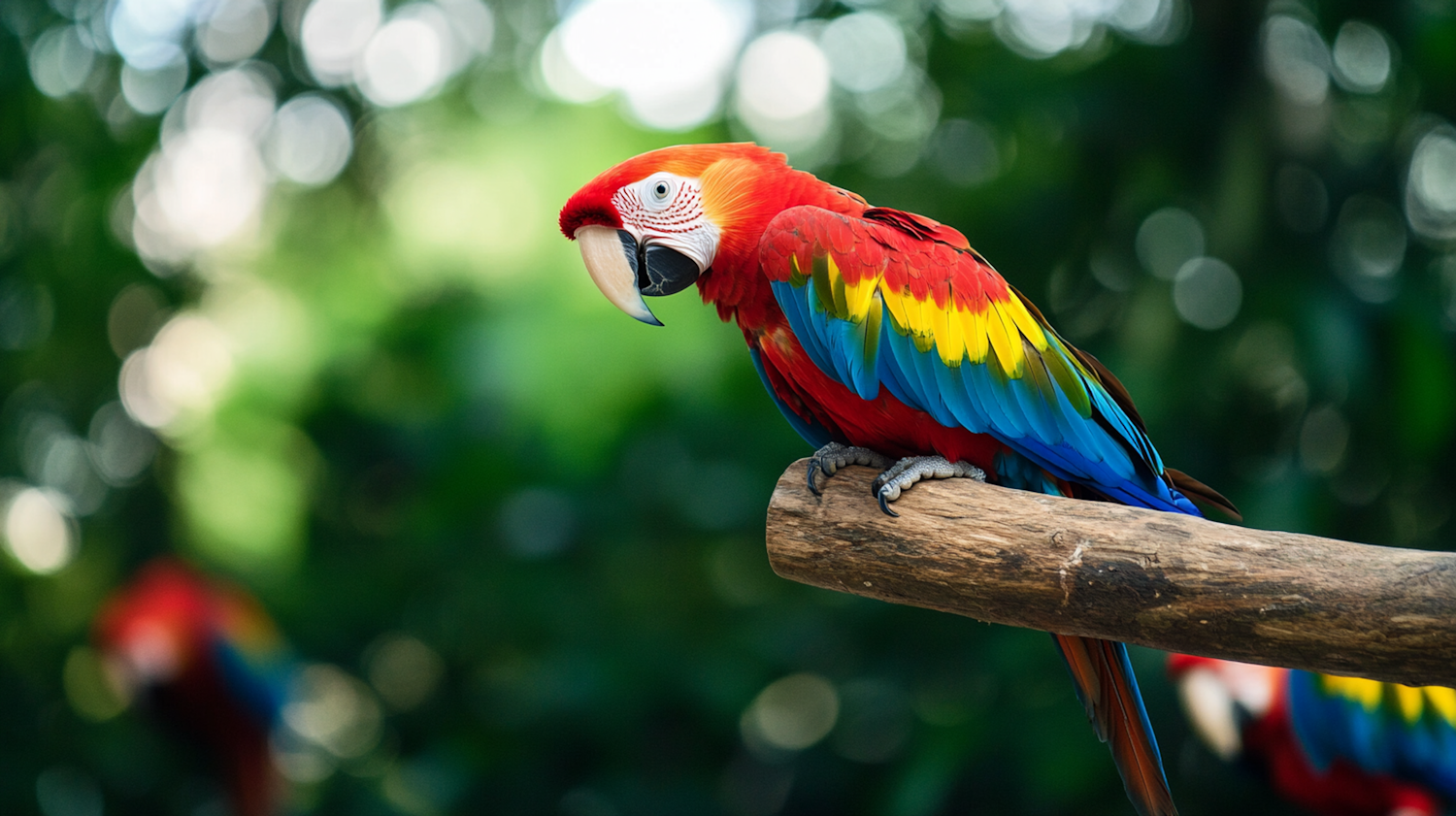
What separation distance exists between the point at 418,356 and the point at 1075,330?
205 cm

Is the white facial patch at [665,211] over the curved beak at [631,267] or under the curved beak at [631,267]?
over

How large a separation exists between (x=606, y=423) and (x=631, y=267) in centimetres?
134

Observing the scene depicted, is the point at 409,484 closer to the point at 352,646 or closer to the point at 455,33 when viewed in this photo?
the point at 352,646

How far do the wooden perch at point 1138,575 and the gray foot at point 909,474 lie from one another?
0.01m

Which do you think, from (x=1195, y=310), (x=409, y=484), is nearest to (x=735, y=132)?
(x=1195, y=310)

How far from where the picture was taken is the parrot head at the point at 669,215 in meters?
1.16

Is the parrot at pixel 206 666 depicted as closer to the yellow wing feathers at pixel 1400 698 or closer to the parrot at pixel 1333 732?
the parrot at pixel 1333 732

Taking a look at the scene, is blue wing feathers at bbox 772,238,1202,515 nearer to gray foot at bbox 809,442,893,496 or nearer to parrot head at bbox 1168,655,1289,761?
gray foot at bbox 809,442,893,496

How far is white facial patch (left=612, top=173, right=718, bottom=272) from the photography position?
1.16 m

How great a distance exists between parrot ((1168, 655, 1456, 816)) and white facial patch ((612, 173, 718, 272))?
1.49 metres

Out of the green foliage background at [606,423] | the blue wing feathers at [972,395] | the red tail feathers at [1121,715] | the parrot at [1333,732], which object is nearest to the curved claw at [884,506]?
the blue wing feathers at [972,395]

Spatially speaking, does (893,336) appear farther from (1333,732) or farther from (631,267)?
(1333,732)

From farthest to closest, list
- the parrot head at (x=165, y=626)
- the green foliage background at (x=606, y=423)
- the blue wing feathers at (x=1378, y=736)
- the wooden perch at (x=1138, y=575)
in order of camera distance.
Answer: the parrot head at (x=165, y=626), the green foliage background at (x=606, y=423), the blue wing feathers at (x=1378, y=736), the wooden perch at (x=1138, y=575)

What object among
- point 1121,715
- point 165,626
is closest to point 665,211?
point 1121,715
